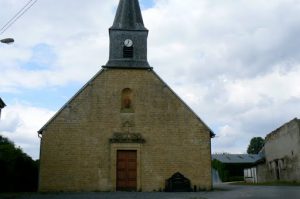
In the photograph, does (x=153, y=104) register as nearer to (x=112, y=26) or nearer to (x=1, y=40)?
(x=112, y=26)

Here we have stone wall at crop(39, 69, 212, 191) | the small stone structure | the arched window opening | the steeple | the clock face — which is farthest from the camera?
the clock face

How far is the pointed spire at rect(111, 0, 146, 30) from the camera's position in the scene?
2659 centimetres

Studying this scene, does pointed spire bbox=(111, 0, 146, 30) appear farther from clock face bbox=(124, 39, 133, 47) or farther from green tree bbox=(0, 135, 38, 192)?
green tree bbox=(0, 135, 38, 192)

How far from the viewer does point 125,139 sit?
23438 mm

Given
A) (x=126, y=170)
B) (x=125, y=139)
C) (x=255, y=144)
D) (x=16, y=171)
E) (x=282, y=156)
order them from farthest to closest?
(x=255, y=144) → (x=282, y=156) → (x=16, y=171) → (x=125, y=139) → (x=126, y=170)

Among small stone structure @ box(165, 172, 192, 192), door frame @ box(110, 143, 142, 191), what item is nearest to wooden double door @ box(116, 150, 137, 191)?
door frame @ box(110, 143, 142, 191)

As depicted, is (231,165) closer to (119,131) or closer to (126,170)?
(126,170)

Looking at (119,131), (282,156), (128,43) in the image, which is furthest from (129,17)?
(282,156)

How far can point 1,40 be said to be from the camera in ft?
37.7

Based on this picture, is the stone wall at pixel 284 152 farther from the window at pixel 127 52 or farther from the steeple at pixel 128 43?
the window at pixel 127 52

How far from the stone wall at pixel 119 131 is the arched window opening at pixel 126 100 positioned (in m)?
0.16

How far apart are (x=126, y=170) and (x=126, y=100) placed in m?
4.24

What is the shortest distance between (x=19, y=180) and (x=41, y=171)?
11.7 feet

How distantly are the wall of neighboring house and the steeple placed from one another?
13898 mm
